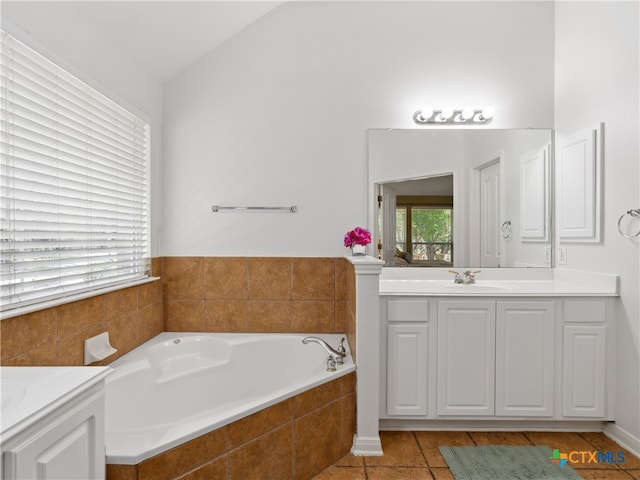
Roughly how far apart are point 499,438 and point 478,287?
0.88 m

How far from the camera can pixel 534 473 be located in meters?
2.01

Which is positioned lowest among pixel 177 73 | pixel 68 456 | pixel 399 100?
pixel 68 456

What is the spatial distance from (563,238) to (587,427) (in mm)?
1182

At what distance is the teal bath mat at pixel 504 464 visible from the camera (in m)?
1.99

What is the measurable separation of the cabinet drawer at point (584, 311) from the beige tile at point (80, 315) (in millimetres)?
2536

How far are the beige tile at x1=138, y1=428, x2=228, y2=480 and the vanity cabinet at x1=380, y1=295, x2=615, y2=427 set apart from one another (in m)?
1.09

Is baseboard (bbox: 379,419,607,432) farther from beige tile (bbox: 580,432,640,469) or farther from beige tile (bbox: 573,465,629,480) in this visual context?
beige tile (bbox: 573,465,629,480)

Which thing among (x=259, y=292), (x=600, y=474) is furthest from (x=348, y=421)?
(x=600, y=474)

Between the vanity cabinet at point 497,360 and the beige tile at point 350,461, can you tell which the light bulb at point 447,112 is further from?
the beige tile at point 350,461

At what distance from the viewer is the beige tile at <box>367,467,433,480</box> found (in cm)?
198

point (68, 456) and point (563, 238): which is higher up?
point (563, 238)

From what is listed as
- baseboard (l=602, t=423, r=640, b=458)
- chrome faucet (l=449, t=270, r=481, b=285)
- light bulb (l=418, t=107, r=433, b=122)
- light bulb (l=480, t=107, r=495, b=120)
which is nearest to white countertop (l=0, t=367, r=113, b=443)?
chrome faucet (l=449, t=270, r=481, b=285)

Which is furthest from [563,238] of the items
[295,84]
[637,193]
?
[295,84]

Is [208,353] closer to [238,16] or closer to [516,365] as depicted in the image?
[516,365]
